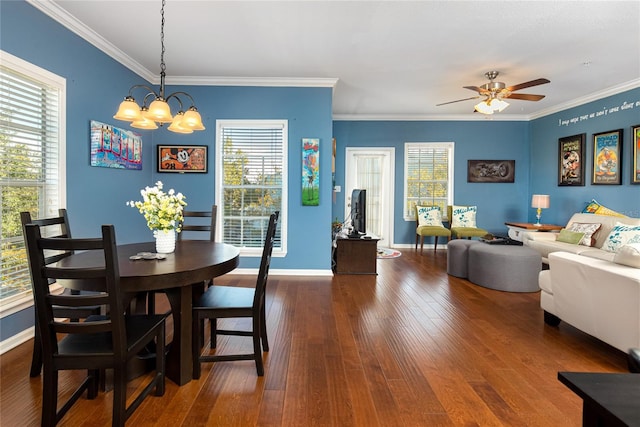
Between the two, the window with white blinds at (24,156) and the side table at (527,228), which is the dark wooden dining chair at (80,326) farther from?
the side table at (527,228)

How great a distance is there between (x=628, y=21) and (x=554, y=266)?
2.26 metres

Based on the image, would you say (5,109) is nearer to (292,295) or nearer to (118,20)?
(118,20)

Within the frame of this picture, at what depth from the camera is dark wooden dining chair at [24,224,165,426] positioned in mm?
1468

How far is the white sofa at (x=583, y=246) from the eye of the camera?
4328 millimetres

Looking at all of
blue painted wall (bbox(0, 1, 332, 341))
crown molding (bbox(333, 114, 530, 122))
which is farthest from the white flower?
crown molding (bbox(333, 114, 530, 122))

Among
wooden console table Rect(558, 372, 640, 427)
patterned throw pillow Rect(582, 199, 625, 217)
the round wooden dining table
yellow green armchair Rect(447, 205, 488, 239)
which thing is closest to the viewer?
wooden console table Rect(558, 372, 640, 427)

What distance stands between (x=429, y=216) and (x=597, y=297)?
4402 millimetres

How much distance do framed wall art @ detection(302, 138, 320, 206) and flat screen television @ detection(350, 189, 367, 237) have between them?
0.58m

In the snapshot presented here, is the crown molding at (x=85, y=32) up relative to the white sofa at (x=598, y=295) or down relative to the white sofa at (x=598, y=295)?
up

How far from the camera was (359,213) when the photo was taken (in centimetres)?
483

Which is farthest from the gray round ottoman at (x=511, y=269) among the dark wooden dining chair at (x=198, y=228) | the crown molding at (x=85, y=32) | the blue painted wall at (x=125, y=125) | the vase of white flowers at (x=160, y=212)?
the crown molding at (x=85, y=32)

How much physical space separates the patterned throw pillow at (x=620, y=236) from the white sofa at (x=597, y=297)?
1862mm

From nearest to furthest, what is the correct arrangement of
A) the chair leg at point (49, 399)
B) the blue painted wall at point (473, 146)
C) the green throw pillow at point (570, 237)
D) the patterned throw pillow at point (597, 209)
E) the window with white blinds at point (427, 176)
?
1. the chair leg at point (49, 399)
2. the green throw pillow at point (570, 237)
3. the patterned throw pillow at point (597, 209)
4. the blue painted wall at point (473, 146)
5. the window with white blinds at point (427, 176)

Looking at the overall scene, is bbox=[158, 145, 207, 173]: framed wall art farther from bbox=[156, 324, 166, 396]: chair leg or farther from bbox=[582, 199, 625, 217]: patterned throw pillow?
bbox=[582, 199, 625, 217]: patterned throw pillow
